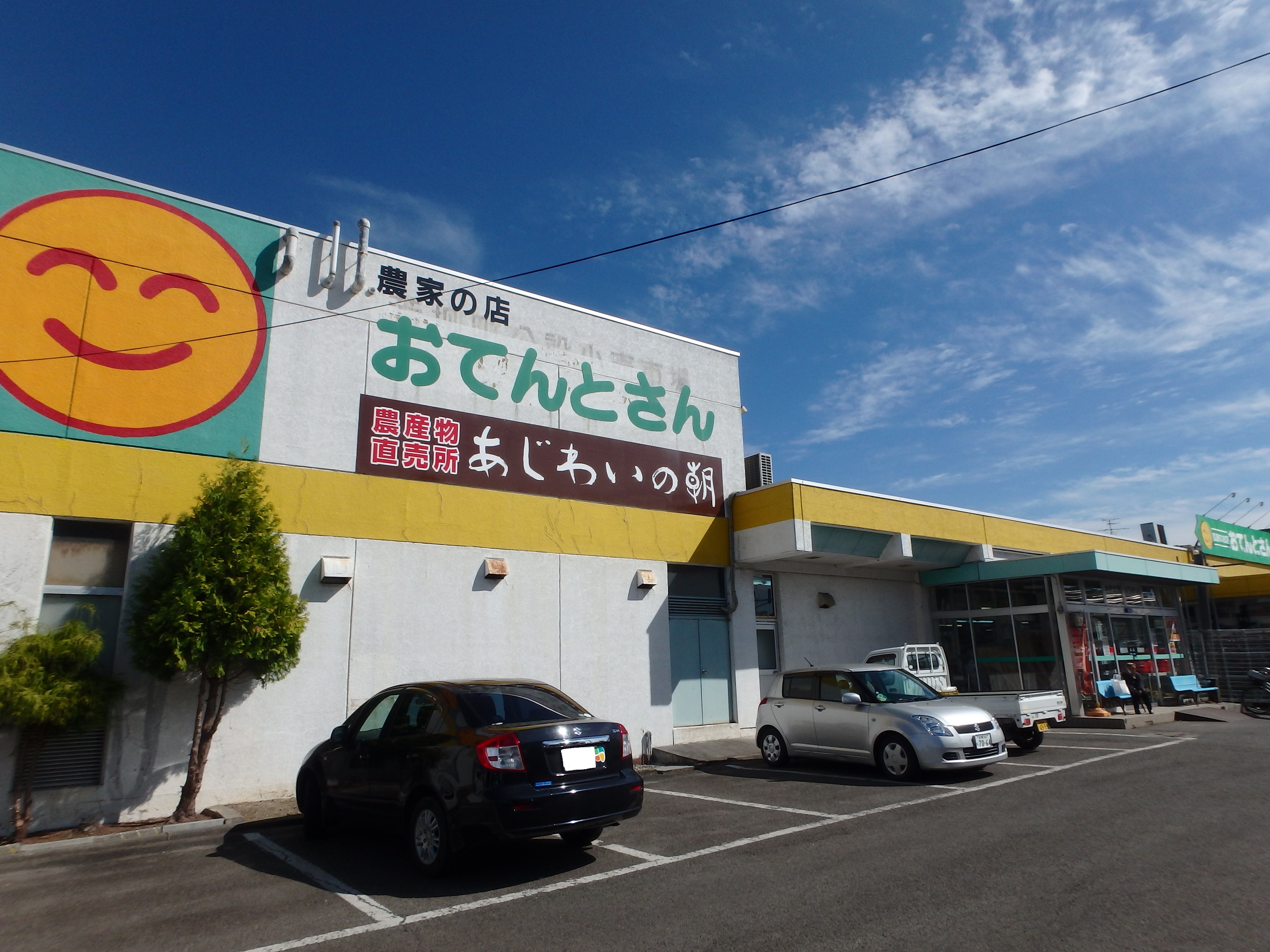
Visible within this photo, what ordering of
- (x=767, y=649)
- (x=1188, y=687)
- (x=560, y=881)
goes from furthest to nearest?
(x=1188, y=687), (x=767, y=649), (x=560, y=881)

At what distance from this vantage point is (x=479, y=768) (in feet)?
19.8

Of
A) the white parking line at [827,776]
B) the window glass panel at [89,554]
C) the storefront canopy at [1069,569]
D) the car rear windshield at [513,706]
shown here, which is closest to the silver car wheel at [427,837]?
the car rear windshield at [513,706]

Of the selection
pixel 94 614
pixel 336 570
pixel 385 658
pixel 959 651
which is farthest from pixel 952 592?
pixel 94 614

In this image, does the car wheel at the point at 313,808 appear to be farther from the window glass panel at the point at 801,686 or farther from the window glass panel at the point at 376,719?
the window glass panel at the point at 801,686

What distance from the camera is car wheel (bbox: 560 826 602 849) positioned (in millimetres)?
7191

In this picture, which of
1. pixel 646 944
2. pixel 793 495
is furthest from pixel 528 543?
pixel 646 944

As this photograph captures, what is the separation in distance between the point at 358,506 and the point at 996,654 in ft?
53.1

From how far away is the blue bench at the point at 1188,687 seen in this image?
20.3m

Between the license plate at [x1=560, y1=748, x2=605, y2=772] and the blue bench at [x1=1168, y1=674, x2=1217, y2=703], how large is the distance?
20.0m

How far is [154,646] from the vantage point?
9492 millimetres

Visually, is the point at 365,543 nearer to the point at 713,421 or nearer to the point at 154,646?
the point at 154,646

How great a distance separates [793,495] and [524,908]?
11.4m

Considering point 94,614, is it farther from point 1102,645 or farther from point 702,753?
point 1102,645

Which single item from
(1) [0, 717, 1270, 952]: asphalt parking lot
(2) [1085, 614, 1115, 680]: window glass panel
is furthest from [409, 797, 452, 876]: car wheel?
(2) [1085, 614, 1115, 680]: window glass panel
